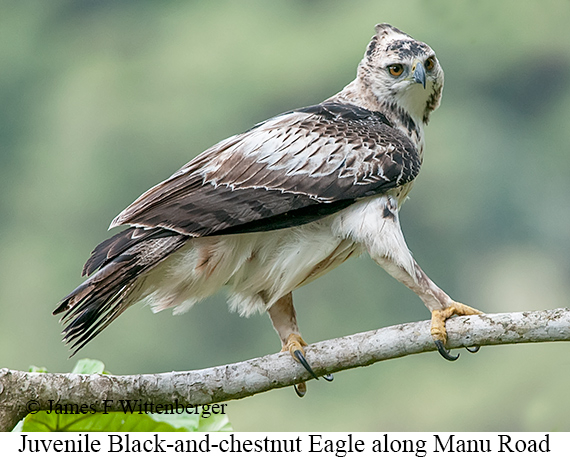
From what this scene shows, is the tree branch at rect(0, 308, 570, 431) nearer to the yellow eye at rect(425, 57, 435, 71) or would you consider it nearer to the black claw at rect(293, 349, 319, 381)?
the black claw at rect(293, 349, 319, 381)

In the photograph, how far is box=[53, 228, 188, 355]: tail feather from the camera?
243cm

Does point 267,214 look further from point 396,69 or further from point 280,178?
point 396,69

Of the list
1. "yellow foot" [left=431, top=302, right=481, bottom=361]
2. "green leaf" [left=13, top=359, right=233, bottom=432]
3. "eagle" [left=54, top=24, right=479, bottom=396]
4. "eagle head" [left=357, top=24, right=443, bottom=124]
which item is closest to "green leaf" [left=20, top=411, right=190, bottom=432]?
"green leaf" [left=13, top=359, right=233, bottom=432]

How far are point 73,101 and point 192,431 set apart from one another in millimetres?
7132

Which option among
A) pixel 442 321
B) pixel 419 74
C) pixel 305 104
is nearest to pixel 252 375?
pixel 442 321

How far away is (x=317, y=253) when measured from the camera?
2.62 meters

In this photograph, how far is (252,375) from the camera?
240cm

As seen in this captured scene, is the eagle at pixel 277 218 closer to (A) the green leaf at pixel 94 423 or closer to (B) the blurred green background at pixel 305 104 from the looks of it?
(A) the green leaf at pixel 94 423

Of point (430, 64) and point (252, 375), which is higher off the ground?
point (430, 64)

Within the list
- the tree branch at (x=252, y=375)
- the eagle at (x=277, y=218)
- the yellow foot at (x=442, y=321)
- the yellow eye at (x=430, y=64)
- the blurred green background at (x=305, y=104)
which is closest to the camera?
the tree branch at (x=252, y=375)

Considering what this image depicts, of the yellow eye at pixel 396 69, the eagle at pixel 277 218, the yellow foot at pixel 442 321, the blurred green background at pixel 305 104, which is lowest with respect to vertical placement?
the yellow foot at pixel 442 321

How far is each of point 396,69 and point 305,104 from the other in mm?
5099

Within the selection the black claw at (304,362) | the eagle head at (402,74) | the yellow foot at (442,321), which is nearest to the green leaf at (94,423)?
the black claw at (304,362)

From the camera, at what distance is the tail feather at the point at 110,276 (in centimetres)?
243
